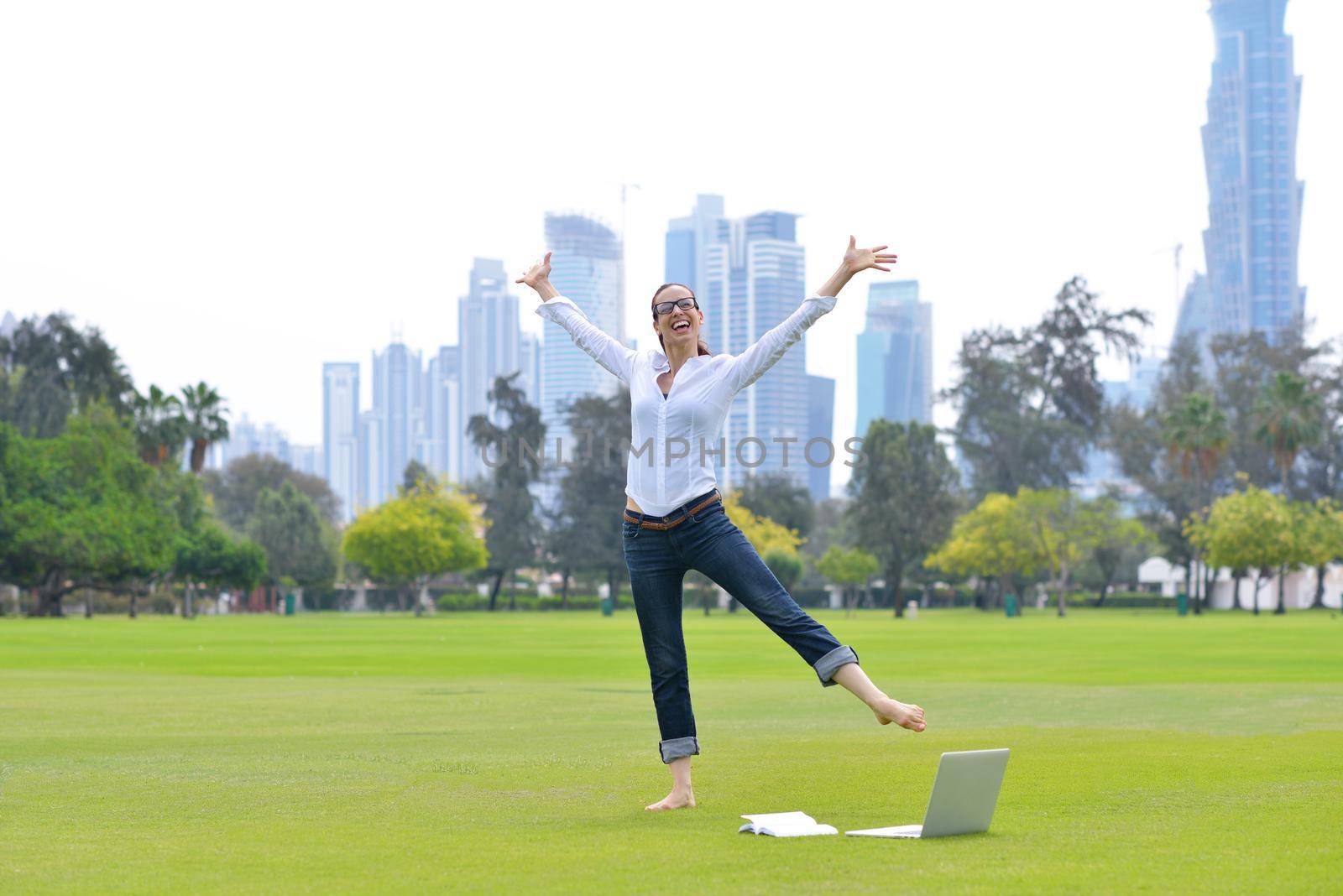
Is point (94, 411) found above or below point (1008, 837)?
above

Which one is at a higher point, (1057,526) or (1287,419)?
(1287,419)

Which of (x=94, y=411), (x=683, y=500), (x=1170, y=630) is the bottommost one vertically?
(x=1170, y=630)

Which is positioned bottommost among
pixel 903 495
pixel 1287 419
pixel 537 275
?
pixel 537 275

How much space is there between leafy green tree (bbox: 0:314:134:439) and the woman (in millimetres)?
76351

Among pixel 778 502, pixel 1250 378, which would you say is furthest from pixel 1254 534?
pixel 778 502

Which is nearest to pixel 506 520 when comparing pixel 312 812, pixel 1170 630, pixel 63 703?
pixel 1170 630

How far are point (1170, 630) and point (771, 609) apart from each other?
4318 centimetres

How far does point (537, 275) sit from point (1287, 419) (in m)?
85.0

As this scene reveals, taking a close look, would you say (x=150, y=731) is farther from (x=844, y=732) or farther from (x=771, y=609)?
(x=771, y=609)

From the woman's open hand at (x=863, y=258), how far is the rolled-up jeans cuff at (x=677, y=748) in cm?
227

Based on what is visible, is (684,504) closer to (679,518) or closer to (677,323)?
(679,518)

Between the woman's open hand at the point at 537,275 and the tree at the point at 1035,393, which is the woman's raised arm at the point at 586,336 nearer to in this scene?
the woman's open hand at the point at 537,275

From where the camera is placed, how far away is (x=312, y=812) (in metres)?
7.02

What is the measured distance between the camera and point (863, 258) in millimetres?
7297
